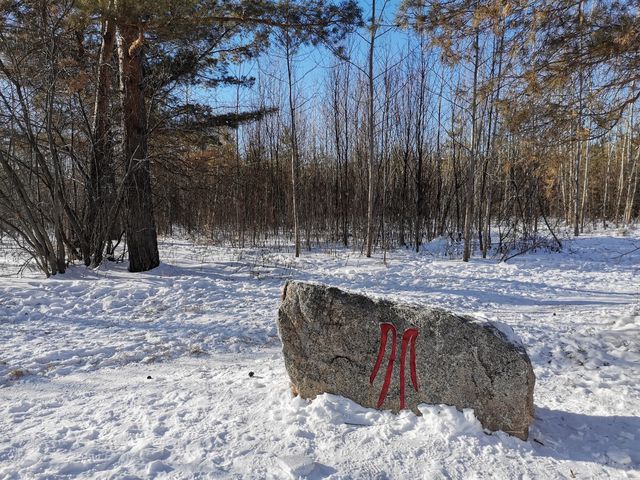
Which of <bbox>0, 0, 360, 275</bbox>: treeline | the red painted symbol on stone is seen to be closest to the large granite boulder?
the red painted symbol on stone

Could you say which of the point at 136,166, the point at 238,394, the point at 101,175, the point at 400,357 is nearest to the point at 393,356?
the point at 400,357

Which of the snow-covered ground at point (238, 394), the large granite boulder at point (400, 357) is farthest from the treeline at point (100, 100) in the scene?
the large granite boulder at point (400, 357)

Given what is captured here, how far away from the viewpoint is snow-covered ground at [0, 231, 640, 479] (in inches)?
92.7

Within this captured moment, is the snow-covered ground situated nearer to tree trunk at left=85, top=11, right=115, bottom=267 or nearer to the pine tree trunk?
the pine tree trunk

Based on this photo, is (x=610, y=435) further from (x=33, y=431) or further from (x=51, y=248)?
(x=51, y=248)

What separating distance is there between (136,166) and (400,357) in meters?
6.54

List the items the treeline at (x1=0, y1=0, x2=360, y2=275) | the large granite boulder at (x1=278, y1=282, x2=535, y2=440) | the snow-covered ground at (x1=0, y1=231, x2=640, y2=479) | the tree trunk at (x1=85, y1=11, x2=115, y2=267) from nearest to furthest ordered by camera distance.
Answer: the snow-covered ground at (x1=0, y1=231, x2=640, y2=479)
the large granite boulder at (x1=278, y1=282, x2=535, y2=440)
the treeline at (x1=0, y1=0, x2=360, y2=275)
the tree trunk at (x1=85, y1=11, x2=115, y2=267)

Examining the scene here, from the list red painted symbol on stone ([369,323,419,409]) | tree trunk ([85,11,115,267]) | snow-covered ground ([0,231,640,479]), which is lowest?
snow-covered ground ([0,231,640,479])

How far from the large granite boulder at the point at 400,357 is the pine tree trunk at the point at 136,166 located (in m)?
5.74

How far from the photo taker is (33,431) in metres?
2.69

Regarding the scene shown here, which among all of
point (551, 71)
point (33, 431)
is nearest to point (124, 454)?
point (33, 431)

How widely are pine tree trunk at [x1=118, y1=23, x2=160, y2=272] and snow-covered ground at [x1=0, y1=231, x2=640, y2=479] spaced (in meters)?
0.61

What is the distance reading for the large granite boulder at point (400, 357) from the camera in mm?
2582

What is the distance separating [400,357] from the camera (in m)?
2.80
